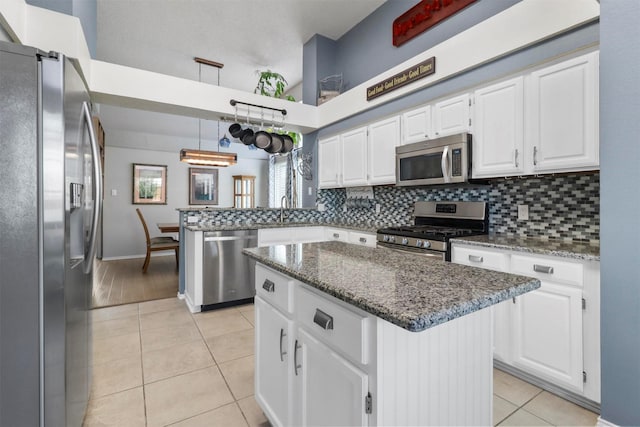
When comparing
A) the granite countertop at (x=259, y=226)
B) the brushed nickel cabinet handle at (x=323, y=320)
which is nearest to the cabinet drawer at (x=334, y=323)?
the brushed nickel cabinet handle at (x=323, y=320)

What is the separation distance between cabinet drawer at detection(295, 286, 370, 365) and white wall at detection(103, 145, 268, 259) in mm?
6907

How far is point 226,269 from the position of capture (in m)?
3.32

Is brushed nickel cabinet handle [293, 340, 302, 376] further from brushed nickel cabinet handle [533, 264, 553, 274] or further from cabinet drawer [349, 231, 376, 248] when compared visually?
cabinet drawer [349, 231, 376, 248]

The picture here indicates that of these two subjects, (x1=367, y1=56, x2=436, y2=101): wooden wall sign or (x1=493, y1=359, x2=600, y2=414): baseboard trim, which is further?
(x1=367, y1=56, x2=436, y2=101): wooden wall sign

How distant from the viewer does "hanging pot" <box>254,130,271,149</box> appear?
12.0 ft

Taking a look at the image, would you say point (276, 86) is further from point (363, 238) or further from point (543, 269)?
point (543, 269)

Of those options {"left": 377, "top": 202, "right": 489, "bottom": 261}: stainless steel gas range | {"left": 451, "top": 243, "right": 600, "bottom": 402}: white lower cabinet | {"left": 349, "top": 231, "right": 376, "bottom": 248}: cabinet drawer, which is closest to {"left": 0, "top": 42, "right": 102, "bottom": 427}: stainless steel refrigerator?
{"left": 377, "top": 202, "right": 489, "bottom": 261}: stainless steel gas range

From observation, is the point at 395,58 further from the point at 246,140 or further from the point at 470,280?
the point at 470,280

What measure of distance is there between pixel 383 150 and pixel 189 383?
2637 millimetres

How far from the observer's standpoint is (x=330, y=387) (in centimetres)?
101

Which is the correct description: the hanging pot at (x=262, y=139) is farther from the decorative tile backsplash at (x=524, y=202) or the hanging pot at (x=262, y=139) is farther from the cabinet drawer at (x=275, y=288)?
the cabinet drawer at (x=275, y=288)

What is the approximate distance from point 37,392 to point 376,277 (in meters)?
1.27

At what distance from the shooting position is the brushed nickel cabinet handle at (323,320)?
3.21 feet

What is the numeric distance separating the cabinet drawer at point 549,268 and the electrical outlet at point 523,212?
58 cm
